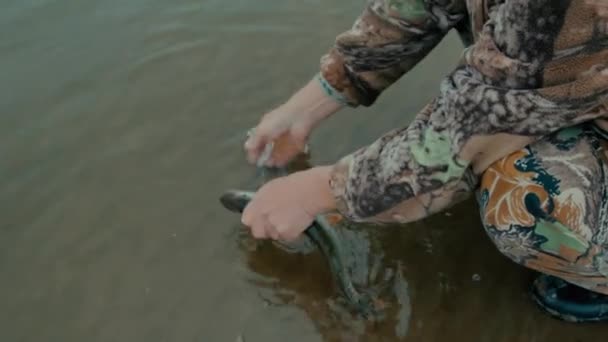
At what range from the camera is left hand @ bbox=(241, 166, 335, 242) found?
57.7 inches

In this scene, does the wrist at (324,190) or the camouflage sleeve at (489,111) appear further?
the wrist at (324,190)

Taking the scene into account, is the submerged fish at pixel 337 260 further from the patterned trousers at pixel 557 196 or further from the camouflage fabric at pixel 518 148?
the patterned trousers at pixel 557 196

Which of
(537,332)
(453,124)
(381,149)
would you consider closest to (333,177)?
(381,149)

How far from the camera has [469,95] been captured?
1.27 meters

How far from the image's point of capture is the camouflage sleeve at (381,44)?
1.63m

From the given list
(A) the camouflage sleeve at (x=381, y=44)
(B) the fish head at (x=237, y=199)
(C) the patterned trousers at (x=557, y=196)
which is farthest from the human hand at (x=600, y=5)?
(B) the fish head at (x=237, y=199)

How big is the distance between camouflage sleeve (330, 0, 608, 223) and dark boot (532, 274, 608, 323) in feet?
1.18

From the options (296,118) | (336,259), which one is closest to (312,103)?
(296,118)

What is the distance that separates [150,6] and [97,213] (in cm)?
122

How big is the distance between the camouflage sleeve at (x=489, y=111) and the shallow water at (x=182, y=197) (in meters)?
0.36

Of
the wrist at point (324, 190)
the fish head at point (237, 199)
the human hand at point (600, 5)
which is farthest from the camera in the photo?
the fish head at point (237, 199)

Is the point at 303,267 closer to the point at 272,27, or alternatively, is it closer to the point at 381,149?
the point at 381,149

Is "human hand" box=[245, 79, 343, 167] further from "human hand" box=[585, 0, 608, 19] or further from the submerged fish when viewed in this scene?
"human hand" box=[585, 0, 608, 19]

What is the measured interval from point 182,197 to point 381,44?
75 cm
